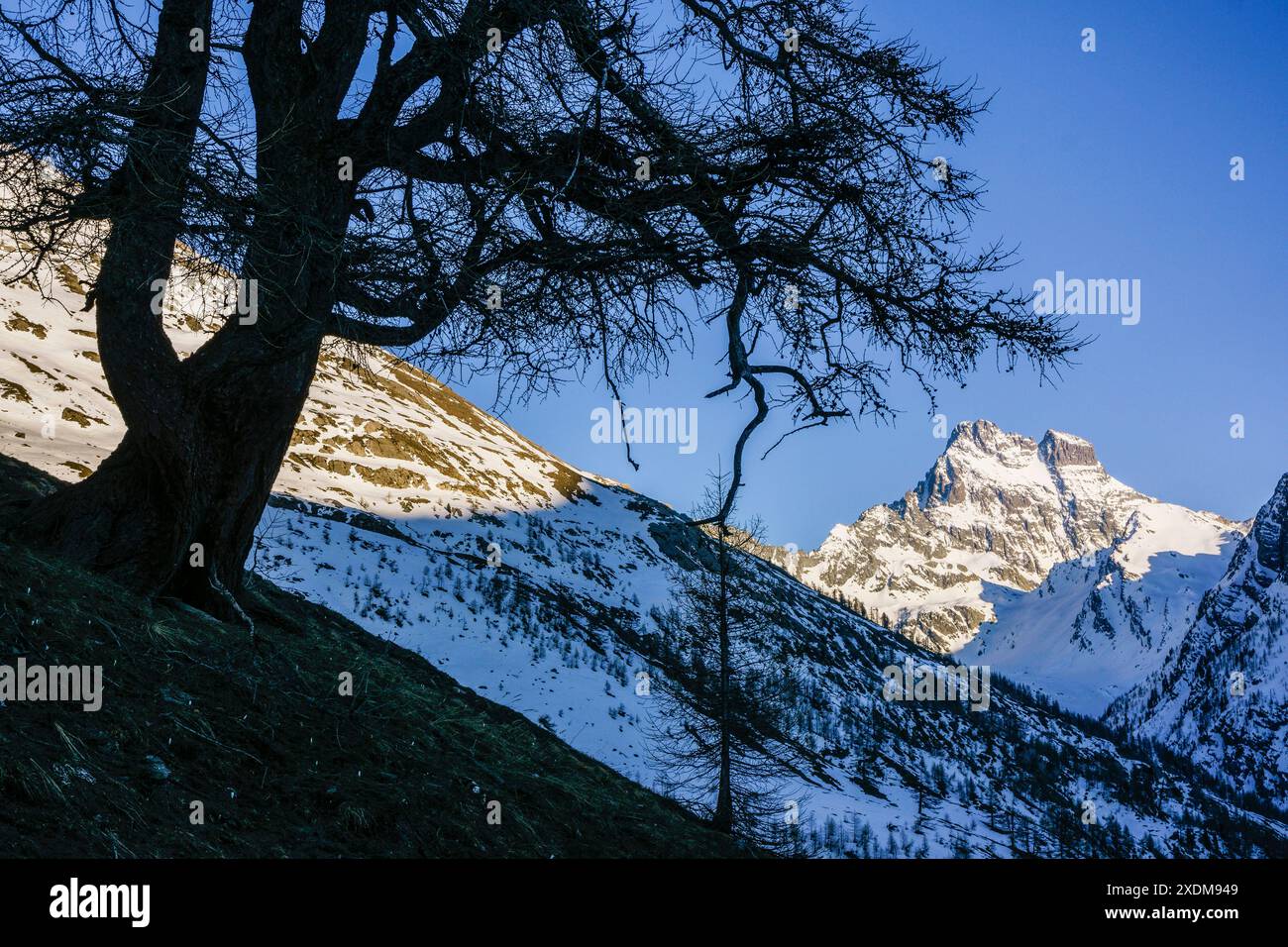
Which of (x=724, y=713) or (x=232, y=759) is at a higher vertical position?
(x=232, y=759)

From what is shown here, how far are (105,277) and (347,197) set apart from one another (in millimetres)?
1705

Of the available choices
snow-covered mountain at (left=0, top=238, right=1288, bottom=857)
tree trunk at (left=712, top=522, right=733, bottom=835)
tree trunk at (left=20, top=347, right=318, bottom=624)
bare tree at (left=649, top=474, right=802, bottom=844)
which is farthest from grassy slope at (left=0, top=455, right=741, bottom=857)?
bare tree at (left=649, top=474, right=802, bottom=844)

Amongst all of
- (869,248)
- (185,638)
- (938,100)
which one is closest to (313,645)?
(185,638)

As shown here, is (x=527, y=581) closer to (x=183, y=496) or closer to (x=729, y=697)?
(x=729, y=697)

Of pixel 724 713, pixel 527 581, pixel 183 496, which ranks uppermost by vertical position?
pixel 183 496

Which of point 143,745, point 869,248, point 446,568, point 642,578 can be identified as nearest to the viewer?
point 143,745

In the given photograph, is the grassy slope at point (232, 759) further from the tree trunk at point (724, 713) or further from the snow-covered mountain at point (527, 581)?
the tree trunk at point (724, 713)

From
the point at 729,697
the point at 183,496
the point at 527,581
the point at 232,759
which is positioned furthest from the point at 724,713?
the point at 527,581

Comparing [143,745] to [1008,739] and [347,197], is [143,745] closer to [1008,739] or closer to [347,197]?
[347,197]

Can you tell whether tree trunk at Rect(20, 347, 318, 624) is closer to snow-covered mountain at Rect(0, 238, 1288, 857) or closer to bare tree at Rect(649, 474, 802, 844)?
snow-covered mountain at Rect(0, 238, 1288, 857)

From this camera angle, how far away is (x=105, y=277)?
5.52 metres

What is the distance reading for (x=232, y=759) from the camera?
394cm

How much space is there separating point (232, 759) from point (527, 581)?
3303 cm
